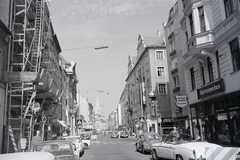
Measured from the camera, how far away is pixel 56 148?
9266 mm

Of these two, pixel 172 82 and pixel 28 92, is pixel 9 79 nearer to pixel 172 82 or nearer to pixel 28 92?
pixel 28 92

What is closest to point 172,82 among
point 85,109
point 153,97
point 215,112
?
point 153,97

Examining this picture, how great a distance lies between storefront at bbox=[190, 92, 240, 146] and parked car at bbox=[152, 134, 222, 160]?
19.0 ft

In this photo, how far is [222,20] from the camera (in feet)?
55.6

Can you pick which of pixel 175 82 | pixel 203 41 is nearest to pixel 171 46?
pixel 175 82

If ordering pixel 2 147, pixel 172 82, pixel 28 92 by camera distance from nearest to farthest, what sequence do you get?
1. pixel 2 147
2. pixel 28 92
3. pixel 172 82

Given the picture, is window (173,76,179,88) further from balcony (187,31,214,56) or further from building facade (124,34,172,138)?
balcony (187,31,214,56)

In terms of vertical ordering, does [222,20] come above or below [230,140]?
above

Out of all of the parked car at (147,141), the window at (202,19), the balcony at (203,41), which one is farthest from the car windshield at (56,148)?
the window at (202,19)

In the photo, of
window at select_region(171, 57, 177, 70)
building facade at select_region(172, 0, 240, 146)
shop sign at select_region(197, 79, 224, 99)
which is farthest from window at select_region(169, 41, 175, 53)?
shop sign at select_region(197, 79, 224, 99)

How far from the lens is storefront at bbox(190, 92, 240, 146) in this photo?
1602 centimetres

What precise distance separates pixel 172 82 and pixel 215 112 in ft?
49.4

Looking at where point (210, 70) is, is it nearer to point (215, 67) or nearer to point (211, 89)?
point (215, 67)

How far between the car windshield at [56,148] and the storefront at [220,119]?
1134 centimetres
